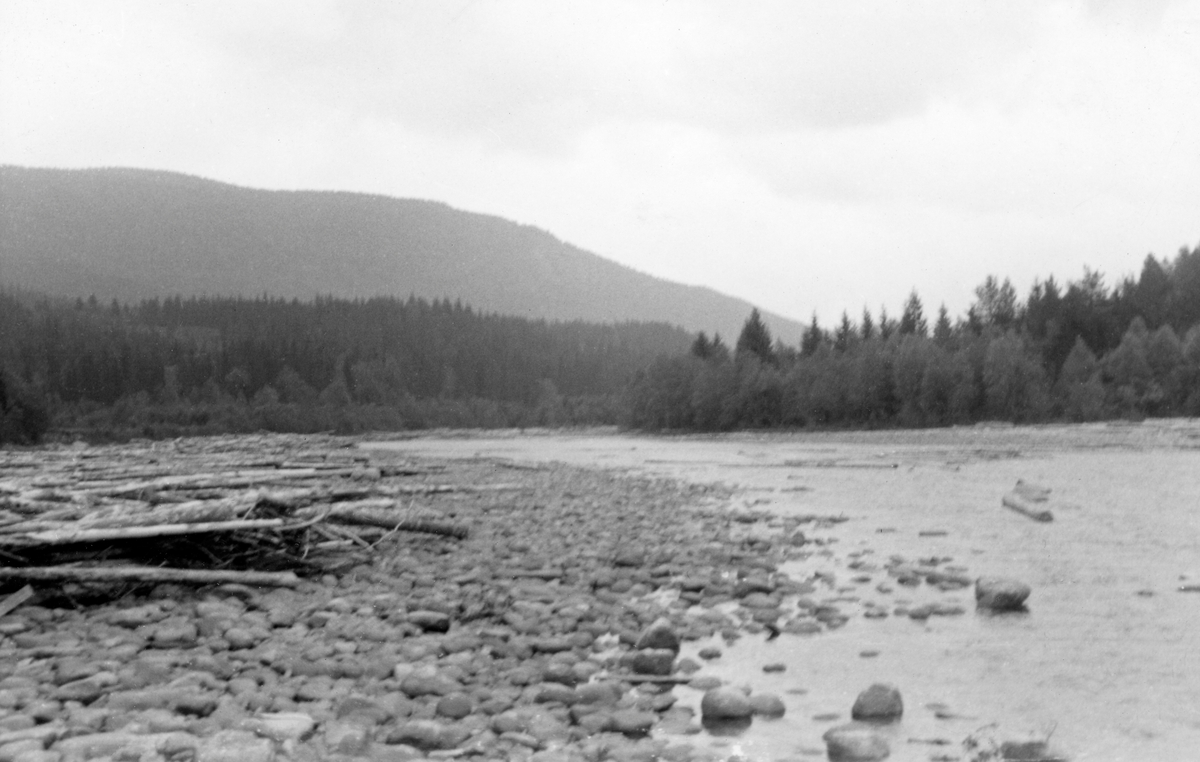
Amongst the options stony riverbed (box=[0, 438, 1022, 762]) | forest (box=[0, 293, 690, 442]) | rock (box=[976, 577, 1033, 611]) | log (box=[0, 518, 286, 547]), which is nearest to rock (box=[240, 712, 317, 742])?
stony riverbed (box=[0, 438, 1022, 762])

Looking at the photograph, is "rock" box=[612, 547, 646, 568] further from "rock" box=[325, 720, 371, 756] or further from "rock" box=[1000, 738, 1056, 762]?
"rock" box=[1000, 738, 1056, 762]

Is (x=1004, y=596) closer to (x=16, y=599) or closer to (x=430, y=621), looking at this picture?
(x=430, y=621)

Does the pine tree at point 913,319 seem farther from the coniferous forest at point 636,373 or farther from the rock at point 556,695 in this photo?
the rock at point 556,695

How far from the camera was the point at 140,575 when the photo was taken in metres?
9.46

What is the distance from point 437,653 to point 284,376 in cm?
15330

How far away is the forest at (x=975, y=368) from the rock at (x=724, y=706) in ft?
270

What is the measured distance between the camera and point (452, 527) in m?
14.9

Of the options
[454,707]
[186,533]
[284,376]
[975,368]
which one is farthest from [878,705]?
[284,376]

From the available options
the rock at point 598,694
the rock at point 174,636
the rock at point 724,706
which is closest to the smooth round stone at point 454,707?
the rock at point 598,694

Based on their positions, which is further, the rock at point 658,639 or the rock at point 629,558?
the rock at point 629,558

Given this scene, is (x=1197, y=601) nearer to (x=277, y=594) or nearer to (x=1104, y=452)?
(x=277, y=594)

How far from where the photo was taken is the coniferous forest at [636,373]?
83.6m

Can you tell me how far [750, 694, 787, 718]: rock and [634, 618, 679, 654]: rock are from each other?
149cm

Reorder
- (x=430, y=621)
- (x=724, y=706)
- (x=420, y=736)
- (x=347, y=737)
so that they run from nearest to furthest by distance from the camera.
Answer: (x=347, y=737)
(x=420, y=736)
(x=724, y=706)
(x=430, y=621)
